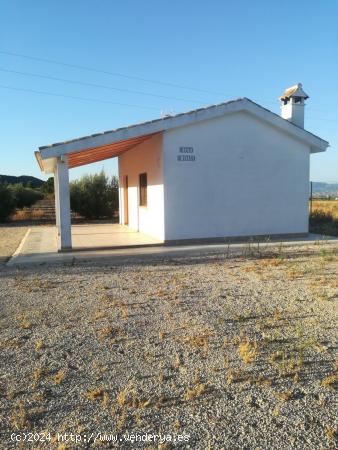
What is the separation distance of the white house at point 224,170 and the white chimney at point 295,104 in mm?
31

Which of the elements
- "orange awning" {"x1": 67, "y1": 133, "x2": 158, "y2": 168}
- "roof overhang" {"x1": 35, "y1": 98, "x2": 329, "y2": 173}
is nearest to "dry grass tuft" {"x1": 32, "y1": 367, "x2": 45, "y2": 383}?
"roof overhang" {"x1": 35, "y1": 98, "x2": 329, "y2": 173}

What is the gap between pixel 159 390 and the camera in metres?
3.19

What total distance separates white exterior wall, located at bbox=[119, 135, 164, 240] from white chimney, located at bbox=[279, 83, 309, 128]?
462 cm

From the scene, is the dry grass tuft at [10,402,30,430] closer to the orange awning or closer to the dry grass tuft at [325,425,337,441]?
the dry grass tuft at [325,425,337,441]

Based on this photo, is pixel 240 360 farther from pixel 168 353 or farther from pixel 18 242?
pixel 18 242

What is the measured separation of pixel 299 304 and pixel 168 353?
240 cm

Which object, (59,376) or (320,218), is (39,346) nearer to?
(59,376)

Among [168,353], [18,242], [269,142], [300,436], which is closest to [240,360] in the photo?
[168,353]

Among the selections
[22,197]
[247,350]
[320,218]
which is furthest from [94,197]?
[247,350]

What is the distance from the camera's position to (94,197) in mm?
22188

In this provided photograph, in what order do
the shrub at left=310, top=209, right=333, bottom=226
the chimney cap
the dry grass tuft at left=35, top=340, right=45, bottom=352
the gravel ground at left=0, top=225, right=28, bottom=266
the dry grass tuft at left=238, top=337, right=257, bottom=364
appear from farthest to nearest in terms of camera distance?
the shrub at left=310, top=209, right=333, bottom=226
the chimney cap
the gravel ground at left=0, top=225, right=28, bottom=266
the dry grass tuft at left=35, top=340, right=45, bottom=352
the dry grass tuft at left=238, top=337, right=257, bottom=364

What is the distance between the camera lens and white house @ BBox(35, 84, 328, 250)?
11.1 metres

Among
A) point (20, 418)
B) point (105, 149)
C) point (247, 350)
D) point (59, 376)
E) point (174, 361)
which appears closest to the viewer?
point (20, 418)

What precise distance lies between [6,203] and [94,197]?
465 centimetres
